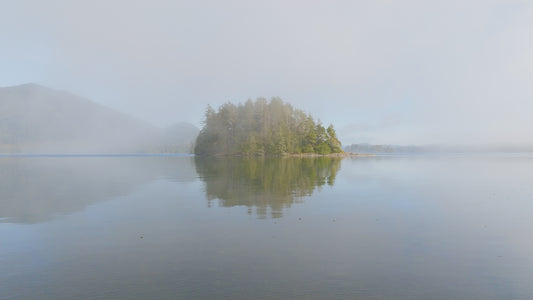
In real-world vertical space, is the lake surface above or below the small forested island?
below

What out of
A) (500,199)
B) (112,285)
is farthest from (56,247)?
(500,199)

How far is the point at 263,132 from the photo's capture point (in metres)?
117

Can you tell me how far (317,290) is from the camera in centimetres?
557

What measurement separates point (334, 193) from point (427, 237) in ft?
29.5

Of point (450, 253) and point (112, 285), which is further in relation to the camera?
point (450, 253)

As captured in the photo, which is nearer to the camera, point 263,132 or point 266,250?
point 266,250

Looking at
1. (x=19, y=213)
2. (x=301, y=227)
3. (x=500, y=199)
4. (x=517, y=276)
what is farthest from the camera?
(x=500, y=199)

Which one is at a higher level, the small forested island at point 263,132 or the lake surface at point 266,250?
the small forested island at point 263,132

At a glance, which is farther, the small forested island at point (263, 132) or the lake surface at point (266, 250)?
the small forested island at point (263, 132)

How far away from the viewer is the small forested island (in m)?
117

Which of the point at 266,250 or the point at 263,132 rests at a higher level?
the point at 263,132

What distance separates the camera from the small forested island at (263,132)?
383 ft

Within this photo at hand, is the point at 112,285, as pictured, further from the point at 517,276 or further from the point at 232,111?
the point at 232,111

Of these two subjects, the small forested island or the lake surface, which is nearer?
the lake surface
